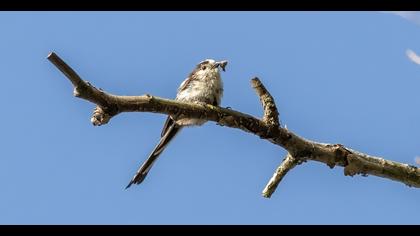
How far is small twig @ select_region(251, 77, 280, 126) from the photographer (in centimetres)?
508

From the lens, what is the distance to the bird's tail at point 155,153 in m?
6.23

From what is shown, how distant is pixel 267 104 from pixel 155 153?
203cm

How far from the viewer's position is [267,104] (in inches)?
201

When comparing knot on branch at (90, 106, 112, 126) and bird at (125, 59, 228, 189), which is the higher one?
bird at (125, 59, 228, 189)

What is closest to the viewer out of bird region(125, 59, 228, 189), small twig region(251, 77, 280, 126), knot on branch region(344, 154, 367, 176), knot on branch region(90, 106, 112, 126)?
knot on branch region(90, 106, 112, 126)

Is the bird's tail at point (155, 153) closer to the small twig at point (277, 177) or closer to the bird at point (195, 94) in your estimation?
A: the bird at point (195, 94)

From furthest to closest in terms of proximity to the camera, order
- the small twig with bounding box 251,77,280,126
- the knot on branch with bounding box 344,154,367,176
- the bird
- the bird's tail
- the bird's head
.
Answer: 1. the bird's head
2. the bird
3. the bird's tail
4. the knot on branch with bounding box 344,154,367,176
5. the small twig with bounding box 251,77,280,126

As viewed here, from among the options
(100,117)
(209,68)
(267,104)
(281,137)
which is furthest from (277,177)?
(209,68)

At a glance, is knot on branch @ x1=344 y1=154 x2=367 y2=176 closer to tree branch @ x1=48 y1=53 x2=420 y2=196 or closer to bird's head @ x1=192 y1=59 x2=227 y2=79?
tree branch @ x1=48 y1=53 x2=420 y2=196

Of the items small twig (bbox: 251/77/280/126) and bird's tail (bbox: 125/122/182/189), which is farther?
bird's tail (bbox: 125/122/182/189)

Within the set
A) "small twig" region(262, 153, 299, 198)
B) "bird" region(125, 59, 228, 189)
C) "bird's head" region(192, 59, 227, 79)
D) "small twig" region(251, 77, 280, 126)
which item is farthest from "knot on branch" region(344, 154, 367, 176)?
"bird's head" region(192, 59, 227, 79)

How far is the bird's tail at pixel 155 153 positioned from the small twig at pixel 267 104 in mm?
1832

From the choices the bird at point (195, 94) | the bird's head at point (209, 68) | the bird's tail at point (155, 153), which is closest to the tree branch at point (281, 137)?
the bird at point (195, 94)

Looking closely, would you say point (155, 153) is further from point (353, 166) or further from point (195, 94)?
point (353, 166)
